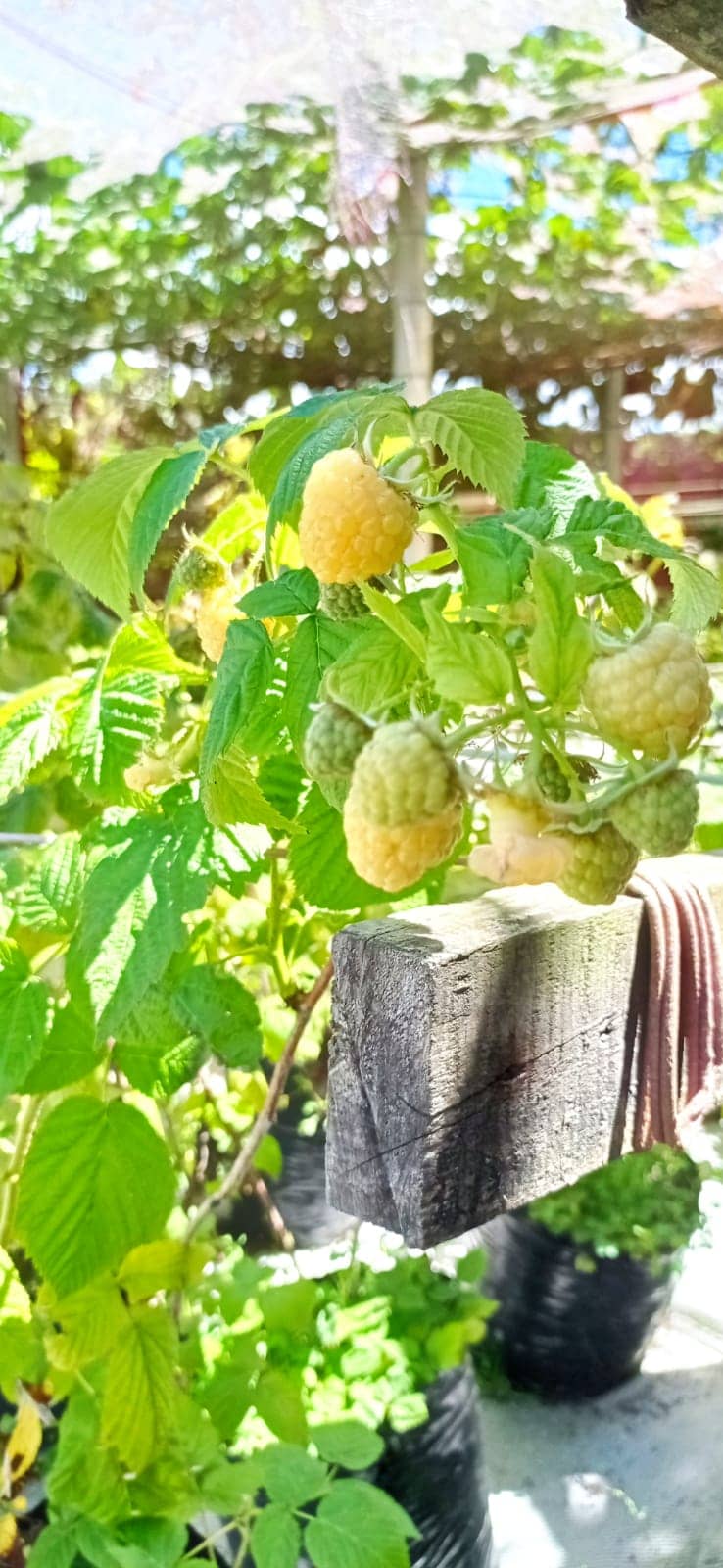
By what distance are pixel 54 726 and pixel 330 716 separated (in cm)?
29

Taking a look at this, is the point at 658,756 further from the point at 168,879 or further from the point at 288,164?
the point at 288,164

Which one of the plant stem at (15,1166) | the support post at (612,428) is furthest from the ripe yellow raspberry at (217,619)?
the support post at (612,428)

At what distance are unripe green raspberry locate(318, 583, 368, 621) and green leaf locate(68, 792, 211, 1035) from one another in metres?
0.16

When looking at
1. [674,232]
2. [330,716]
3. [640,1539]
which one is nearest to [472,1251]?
[640,1539]

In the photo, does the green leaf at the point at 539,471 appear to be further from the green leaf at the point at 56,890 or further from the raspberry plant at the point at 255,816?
the green leaf at the point at 56,890

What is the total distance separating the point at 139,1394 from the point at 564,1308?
67 centimetres

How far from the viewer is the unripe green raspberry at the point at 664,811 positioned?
22cm

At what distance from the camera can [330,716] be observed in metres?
0.25

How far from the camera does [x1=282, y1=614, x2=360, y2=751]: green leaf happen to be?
0.33 meters

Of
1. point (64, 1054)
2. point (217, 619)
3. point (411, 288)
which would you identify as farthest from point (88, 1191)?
point (411, 288)

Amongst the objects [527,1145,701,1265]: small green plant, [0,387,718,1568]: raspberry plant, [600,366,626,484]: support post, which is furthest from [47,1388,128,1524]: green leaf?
[600,366,626,484]: support post

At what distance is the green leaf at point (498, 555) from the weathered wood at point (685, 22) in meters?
0.12

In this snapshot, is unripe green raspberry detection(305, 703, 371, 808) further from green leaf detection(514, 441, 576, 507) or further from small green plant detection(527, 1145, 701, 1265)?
small green plant detection(527, 1145, 701, 1265)

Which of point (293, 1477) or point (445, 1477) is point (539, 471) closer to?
point (293, 1477)
